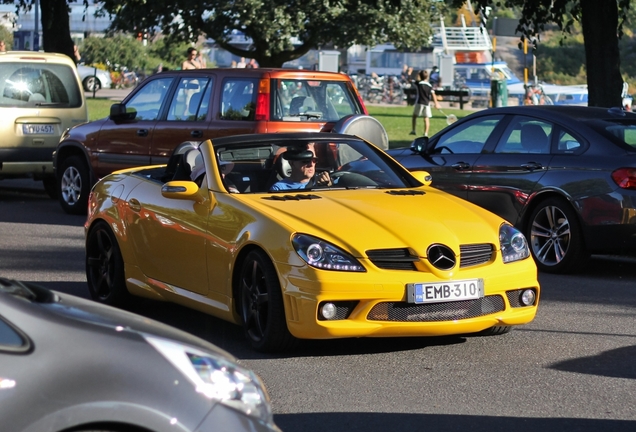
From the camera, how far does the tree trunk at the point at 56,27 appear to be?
21875mm

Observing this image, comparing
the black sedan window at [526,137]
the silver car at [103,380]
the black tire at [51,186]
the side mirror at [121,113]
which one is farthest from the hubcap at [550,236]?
the black tire at [51,186]

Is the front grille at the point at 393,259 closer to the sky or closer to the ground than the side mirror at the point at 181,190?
closer to the ground

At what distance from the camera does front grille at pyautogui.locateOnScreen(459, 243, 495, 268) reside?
6.95 meters

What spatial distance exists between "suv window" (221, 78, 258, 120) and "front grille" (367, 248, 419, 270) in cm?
634

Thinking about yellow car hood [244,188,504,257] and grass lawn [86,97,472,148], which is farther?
grass lawn [86,97,472,148]

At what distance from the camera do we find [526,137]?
10.9 meters

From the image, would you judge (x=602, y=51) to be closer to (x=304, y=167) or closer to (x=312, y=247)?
(x=304, y=167)

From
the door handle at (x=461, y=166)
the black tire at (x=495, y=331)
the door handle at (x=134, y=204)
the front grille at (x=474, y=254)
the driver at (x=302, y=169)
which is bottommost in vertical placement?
the black tire at (x=495, y=331)

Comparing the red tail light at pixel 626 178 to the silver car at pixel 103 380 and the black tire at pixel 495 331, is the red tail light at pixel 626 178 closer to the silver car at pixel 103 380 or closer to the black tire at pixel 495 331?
the black tire at pixel 495 331

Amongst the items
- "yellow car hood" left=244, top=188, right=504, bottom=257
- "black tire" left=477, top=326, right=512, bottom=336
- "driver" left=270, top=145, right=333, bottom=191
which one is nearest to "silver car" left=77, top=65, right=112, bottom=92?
"driver" left=270, top=145, right=333, bottom=191

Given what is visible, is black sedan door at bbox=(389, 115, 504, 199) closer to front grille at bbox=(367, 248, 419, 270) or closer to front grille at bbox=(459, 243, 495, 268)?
front grille at bbox=(459, 243, 495, 268)

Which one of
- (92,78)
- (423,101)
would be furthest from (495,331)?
(92,78)

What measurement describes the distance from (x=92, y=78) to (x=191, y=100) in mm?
38648

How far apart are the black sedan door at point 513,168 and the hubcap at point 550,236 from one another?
23 centimetres
